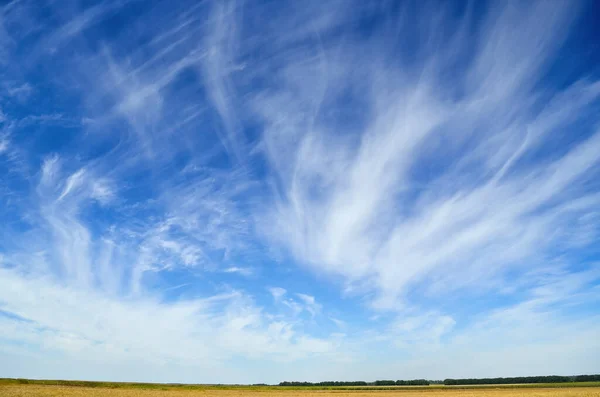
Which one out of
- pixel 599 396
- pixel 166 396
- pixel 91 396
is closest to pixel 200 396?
pixel 166 396

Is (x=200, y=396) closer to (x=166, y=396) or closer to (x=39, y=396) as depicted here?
(x=166, y=396)

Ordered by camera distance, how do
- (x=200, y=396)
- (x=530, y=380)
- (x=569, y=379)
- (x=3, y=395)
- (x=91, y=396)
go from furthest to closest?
(x=530, y=380)
(x=569, y=379)
(x=200, y=396)
(x=91, y=396)
(x=3, y=395)

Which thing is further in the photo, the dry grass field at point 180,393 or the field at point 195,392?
the field at point 195,392

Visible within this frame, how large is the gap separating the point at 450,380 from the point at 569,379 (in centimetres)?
5233

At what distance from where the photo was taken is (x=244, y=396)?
2894 inches

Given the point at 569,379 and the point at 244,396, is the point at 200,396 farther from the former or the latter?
the point at 569,379

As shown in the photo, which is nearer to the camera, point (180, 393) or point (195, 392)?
point (180, 393)

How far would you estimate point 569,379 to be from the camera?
148m

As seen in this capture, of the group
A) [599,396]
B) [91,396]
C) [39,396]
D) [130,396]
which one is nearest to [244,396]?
[130,396]

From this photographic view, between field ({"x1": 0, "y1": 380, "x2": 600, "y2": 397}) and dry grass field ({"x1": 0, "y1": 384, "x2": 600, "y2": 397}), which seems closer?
dry grass field ({"x1": 0, "y1": 384, "x2": 600, "y2": 397})

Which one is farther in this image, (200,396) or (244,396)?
(244,396)

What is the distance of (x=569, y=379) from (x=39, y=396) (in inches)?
7277

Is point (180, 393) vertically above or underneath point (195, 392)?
above

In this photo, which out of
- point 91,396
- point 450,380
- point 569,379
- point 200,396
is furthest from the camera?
point 450,380
